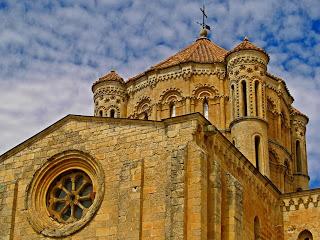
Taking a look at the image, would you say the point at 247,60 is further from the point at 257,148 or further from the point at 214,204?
the point at 214,204

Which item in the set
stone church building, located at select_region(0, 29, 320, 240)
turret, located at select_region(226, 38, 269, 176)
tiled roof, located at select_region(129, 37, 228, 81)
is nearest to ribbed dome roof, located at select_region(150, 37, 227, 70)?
tiled roof, located at select_region(129, 37, 228, 81)

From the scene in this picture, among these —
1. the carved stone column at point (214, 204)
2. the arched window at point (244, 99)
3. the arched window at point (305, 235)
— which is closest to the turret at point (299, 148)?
the arched window at point (244, 99)

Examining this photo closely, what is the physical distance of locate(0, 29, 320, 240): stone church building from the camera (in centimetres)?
1773

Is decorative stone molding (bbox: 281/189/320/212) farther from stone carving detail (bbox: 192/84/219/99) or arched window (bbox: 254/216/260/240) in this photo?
stone carving detail (bbox: 192/84/219/99)

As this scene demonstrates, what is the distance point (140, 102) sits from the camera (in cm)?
3161

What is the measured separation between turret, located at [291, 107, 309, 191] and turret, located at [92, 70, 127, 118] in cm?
877

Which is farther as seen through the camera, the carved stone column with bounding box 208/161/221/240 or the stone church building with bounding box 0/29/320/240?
the stone church building with bounding box 0/29/320/240

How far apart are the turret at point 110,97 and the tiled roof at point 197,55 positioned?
972mm

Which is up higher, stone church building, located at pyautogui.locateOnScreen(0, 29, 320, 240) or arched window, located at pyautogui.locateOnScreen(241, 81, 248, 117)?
arched window, located at pyautogui.locateOnScreen(241, 81, 248, 117)

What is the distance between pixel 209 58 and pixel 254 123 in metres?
5.47

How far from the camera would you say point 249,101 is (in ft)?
90.8

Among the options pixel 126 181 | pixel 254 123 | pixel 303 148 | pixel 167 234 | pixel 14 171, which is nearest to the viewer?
pixel 167 234

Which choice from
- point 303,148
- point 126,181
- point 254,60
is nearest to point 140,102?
point 254,60

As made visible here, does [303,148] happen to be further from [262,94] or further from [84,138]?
[84,138]
